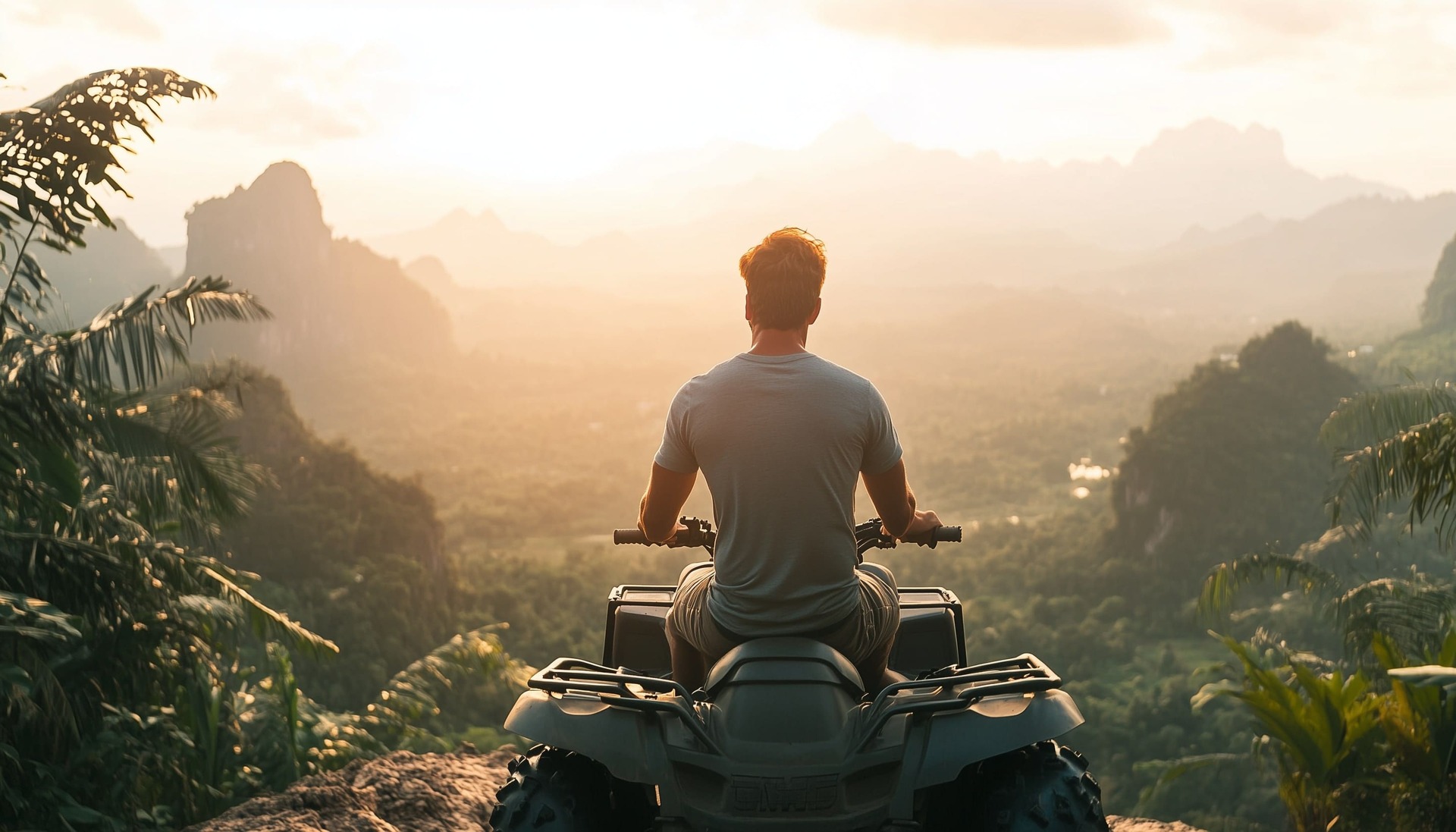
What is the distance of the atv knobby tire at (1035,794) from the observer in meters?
2.94

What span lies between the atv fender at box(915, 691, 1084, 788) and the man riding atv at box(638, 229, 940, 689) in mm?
382

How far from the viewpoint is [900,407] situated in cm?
11056

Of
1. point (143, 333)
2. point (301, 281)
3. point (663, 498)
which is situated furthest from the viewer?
point (301, 281)

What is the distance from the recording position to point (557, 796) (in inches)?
120

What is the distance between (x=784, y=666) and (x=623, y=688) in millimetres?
393

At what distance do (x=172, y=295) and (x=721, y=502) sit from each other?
5.65 metres

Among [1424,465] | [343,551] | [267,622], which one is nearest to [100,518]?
[267,622]

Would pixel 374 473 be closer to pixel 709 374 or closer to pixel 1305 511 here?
pixel 1305 511

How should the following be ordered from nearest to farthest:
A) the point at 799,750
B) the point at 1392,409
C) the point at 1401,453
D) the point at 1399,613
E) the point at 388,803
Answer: the point at 799,750 → the point at 388,803 → the point at 1401,453 → the point at 1392,409 → the point at 1399,613

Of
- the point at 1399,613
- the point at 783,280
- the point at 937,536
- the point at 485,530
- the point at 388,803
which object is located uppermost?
the point at 783,280

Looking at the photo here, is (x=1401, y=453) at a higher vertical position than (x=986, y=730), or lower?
lower

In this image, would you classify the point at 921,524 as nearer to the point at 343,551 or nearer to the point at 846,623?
the point at 846,623

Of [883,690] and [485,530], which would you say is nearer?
[883,690]

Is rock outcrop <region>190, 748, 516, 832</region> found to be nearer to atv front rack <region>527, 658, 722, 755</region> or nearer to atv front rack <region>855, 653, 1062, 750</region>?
atv front rack <region>527, 658, 722, 755</region>
